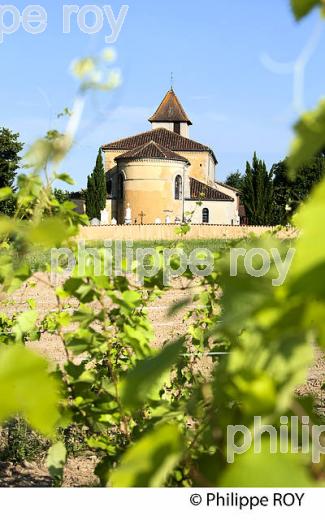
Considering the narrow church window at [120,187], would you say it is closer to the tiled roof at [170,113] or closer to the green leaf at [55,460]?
the tiled roof at [170,113]

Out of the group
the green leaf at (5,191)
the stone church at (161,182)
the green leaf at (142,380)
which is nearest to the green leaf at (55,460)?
the green leaf at (5,191)

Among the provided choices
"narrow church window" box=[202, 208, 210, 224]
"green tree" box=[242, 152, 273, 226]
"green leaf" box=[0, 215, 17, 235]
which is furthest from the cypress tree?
"green leaf" box=[0, 215, 17, 235]

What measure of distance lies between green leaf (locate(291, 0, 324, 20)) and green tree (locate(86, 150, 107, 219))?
41.2 metres

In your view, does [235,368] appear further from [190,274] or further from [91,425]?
[190,274]

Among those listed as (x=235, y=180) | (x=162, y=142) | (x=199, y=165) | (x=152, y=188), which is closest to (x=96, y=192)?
(x=152, y=188)

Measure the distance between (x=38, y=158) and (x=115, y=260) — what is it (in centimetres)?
78

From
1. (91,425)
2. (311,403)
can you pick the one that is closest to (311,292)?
(311,403)

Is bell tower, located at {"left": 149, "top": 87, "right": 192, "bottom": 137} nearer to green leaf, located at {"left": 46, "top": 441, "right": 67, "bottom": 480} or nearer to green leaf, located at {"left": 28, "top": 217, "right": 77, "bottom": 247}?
green leaf, located at {"left": 46, "top": 441, "right": 67, "bottom": 480}

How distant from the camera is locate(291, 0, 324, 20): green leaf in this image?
47 cm

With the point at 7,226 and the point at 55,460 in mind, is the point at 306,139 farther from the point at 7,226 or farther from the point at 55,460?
the point at 55,460

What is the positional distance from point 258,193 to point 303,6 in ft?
128

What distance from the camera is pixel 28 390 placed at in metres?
0.37

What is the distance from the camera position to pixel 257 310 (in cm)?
41

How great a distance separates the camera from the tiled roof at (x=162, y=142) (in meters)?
47.8
